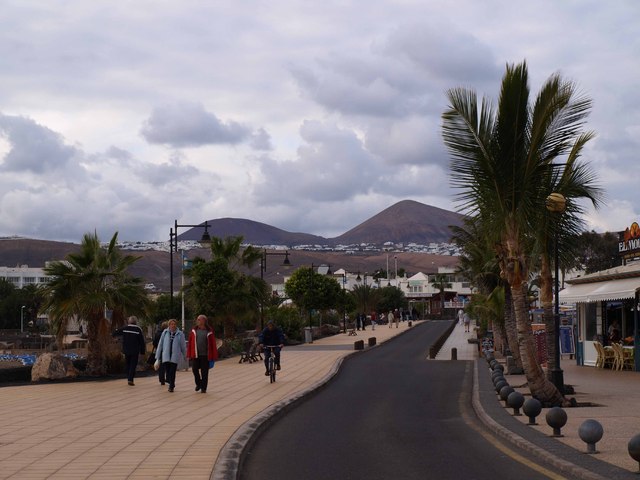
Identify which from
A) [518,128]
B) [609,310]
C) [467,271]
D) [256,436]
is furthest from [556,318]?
[467,271]

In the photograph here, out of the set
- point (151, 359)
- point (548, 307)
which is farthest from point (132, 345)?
point (548, 307)

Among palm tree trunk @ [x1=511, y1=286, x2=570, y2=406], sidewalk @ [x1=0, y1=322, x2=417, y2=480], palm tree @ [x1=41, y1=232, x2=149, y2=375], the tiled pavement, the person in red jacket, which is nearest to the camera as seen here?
sidewalk @ [x1=0, y1=322, x2=417, y2=480]

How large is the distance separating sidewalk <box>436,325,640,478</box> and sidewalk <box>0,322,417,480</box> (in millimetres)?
3809

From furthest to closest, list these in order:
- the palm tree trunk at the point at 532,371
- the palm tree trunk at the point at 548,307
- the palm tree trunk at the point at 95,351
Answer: the palm tree trunk at the point at 95,351
the palm tree trunk at the point at 548,307
the palm tree trunk at the point at 532,371

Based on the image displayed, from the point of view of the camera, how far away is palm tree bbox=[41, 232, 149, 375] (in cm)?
2448

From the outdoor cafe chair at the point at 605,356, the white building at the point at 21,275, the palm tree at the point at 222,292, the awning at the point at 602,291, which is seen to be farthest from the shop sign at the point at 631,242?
the white building at the point at 21,275

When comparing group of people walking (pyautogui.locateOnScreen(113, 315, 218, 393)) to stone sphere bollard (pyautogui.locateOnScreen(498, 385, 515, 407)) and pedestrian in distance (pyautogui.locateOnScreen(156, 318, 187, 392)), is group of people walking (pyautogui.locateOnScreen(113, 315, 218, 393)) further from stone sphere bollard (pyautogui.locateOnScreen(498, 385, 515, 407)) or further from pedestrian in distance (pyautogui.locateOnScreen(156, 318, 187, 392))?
stone sphere bollard (pyautogui.locateOnScreen(498, 385, 515, 407))

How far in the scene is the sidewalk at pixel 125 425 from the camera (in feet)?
31.9

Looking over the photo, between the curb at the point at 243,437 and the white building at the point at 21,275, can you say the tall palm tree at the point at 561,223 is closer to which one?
the curb at the point at 243,437

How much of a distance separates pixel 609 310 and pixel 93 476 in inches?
1005

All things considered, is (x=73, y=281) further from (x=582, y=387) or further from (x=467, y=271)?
(x=467, y=271)

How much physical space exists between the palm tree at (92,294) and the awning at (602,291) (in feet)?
42.1

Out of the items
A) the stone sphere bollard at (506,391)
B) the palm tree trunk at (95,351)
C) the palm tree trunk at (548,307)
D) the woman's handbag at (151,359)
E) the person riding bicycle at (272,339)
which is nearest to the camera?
the stone sphere bollard at (506,391)

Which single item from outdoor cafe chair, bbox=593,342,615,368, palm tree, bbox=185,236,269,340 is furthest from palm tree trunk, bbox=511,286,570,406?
palm tree, bbox=185,236,269,340
